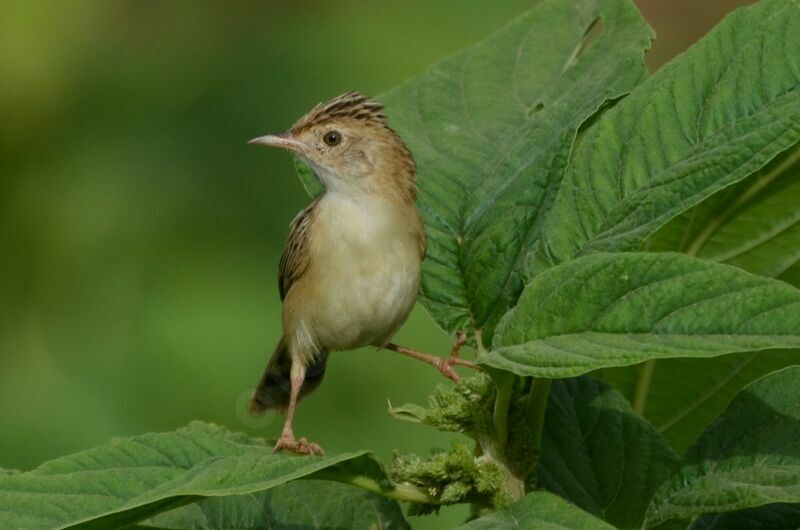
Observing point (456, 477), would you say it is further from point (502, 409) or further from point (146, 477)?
point (146, 477)

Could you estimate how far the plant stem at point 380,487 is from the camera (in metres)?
2.41

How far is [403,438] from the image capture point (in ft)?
19.5

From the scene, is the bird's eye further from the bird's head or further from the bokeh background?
the bokeh background

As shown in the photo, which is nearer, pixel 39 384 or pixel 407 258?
pixel 407 258

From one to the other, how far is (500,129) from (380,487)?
4.05 feet

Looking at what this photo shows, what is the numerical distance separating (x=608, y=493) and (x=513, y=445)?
30 cm

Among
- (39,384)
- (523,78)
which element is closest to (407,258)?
(523,78)

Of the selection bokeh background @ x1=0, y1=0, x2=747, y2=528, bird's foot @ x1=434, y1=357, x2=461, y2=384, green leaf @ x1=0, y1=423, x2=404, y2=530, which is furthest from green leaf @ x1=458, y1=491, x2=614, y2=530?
bokeh background @ x1=0, y1=0, x2=747, y2=528

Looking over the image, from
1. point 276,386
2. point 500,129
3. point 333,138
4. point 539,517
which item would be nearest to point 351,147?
point 333,138

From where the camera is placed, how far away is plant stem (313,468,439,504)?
7.89ft

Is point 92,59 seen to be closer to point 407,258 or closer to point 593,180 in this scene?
point 407,258

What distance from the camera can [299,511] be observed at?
279cm

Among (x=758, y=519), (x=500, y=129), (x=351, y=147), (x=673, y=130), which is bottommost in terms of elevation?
(x=758, y=519)

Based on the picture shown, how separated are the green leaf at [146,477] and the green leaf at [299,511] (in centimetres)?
26
